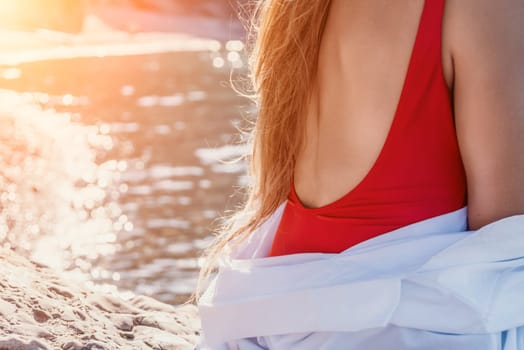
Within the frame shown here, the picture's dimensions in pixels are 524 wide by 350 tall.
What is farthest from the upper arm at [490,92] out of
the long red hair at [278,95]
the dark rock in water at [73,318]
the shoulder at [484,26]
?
the dark rock in water at [73,318]

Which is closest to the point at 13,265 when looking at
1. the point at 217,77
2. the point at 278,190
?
the point at 278,190

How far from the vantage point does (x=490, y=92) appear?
1.97m

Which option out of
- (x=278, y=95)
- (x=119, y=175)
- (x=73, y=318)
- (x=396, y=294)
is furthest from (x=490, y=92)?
(x=119, y=175)

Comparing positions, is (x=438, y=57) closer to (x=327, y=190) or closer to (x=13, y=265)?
(x=327, y=190)

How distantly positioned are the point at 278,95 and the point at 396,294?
0.62 meters

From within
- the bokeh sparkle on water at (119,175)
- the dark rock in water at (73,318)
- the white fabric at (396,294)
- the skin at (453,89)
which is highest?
the bokeh sparkle on water at (119,175)

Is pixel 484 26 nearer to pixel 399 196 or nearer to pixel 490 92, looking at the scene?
pixel 490 92

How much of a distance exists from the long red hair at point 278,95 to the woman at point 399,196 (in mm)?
11

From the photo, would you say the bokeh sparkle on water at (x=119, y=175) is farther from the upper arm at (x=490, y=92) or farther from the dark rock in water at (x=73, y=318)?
the upper arm at (x=490, y=92)

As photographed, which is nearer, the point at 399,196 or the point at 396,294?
the point at 396,294

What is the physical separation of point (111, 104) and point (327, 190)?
685 inches

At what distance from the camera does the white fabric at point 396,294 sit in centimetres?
191

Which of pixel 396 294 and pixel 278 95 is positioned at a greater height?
pixel 278 95

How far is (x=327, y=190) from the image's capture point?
2.16 meters
